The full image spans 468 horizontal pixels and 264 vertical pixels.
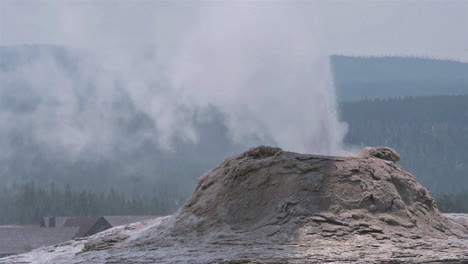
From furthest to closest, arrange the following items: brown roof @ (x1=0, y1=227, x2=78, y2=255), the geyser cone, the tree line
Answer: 1. the tree line
2. brown roof @ (x1=0, y1=227, x2=78, y2=255)
3. the geyser cone

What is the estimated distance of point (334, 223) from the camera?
13.4m

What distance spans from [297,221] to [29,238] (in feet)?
123

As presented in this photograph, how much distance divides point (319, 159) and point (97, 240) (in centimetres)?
441

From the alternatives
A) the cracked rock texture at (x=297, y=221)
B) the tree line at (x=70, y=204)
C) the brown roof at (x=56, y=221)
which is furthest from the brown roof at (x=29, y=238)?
the cracked rock texture at (x=297, y=221)

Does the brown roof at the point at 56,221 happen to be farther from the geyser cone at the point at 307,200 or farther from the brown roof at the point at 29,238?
the geyser cone at the point at 307,200

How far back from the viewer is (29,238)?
4838 cm

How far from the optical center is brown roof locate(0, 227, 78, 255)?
1820 inches

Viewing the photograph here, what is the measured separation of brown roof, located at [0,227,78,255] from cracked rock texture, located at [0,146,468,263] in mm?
31386

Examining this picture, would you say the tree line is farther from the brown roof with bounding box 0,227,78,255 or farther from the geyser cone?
the geyser cone

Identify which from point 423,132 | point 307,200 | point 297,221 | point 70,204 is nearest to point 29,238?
point 70,204

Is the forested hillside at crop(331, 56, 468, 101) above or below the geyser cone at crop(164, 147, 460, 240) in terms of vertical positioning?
above

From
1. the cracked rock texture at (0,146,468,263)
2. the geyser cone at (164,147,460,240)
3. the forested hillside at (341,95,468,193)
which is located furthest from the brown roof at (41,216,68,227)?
the geyser cone at (164,147,460,240)

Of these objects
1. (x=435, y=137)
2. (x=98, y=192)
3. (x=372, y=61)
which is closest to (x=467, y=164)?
(x=435, y=137)

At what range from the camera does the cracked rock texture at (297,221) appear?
41.8 feet
